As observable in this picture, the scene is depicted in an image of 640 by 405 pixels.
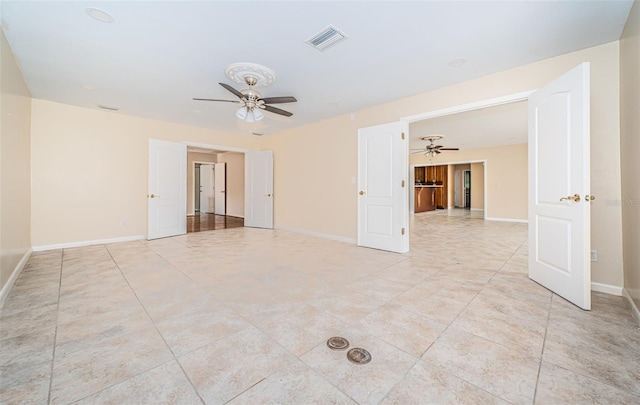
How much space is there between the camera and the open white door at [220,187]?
31.4ft

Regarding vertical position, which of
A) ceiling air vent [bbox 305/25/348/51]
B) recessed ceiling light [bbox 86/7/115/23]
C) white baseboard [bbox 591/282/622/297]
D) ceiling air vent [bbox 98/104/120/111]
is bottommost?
white baseboard [bbox 591/282/622/297]

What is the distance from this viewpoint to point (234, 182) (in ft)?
30.2

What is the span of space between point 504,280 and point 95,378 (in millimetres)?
3632

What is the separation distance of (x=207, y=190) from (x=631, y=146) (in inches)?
444

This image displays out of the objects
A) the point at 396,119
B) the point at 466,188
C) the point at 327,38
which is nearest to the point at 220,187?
the point at 396,119

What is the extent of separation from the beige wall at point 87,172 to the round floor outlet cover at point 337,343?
17.0ft

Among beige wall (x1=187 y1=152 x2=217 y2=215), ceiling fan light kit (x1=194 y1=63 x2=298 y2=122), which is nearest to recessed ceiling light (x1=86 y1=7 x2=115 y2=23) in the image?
ceiling fan light kit (x1=194 y1=63 x2=298 y2=122)

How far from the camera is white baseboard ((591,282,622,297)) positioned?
2488 millimetres

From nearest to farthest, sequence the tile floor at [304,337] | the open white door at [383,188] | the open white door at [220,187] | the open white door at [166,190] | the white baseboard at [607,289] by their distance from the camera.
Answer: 1. the tile floor at [304,337]
2. the white baseboard at [607,289]
3. the open white door at [383,188]
4. the open white door at [166,190]
5. the open white door at [220,187]

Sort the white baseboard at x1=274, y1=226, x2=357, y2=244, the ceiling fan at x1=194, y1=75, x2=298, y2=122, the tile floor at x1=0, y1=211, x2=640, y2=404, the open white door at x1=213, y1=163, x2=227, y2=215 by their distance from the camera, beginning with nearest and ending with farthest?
the tile floor at x1=0, y1=211, x2=640, y2=404 → the ceiling fan at x1=194, y1=75, x2=298, y2=122 → the white baseboard at x1=274, y1=226, x2=357, y2=244 → the open white door at x1=213, y1=163, x2=227, y2=215

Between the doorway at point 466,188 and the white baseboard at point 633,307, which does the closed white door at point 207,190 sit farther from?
the doorway at point 466,188

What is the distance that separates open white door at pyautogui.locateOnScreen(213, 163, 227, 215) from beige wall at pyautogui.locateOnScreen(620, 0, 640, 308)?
951 cm

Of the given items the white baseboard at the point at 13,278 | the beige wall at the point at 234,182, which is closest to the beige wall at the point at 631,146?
the white baseboard at the point at 13,278

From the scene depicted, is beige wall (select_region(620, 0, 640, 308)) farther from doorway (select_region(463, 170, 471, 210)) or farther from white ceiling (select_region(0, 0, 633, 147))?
doorway (select_region(463, 170, 471, 210))
